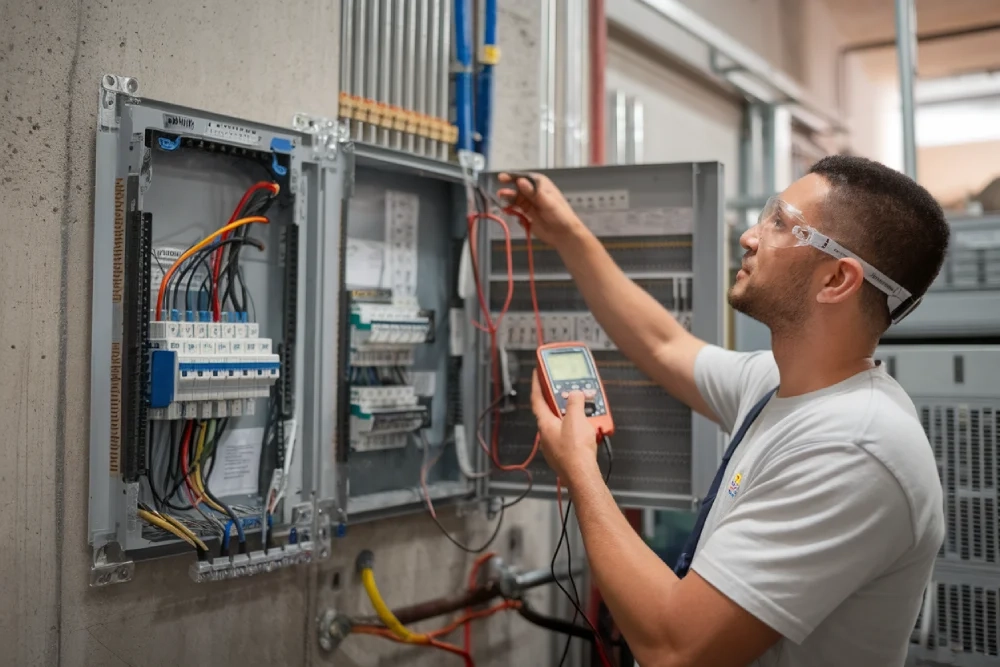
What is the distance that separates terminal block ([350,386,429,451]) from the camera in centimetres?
180

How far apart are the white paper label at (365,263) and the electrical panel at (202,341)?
0.18 metres

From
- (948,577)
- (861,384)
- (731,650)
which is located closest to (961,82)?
(948,577)

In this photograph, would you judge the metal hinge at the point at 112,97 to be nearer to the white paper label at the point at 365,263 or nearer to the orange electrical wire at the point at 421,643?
the white paper label at the point at 365,263

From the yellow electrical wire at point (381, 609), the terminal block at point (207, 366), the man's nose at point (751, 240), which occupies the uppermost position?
the man's nose at point (751, 240)

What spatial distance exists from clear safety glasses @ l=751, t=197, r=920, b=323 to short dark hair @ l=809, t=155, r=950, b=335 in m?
0.01

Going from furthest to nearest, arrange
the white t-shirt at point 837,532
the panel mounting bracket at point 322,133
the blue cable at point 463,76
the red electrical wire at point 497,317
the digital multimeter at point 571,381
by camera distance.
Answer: the blue cable at point 463,76 < the red electrical wire at point 497,317 < the panel mounting bracket at point 322,133 < the digital multimeter at point 571,381 < the white t-shirt at point 837,532

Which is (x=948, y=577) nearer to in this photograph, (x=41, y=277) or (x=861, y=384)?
(x=861, y=384)

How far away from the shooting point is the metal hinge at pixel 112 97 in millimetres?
1417

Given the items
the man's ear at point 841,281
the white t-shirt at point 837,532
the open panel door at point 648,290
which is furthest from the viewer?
the open panel door at point 648,290

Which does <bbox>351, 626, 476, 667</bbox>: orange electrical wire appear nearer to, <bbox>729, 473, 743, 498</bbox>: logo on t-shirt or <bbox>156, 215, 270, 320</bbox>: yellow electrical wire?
<bbox>156, 215, 270, 320</bbox>: yellow electrical wire

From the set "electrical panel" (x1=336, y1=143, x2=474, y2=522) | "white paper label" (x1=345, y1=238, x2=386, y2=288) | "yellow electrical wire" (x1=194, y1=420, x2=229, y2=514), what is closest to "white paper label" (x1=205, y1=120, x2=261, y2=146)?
"electrical panel" (x1=336, y1=143, x2=474, y2=522)

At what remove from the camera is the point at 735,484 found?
4.20ft

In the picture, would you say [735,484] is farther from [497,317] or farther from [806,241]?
[497,317]

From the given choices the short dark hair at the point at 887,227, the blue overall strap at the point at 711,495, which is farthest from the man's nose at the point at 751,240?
the blue overall strap at the point at 711,495
